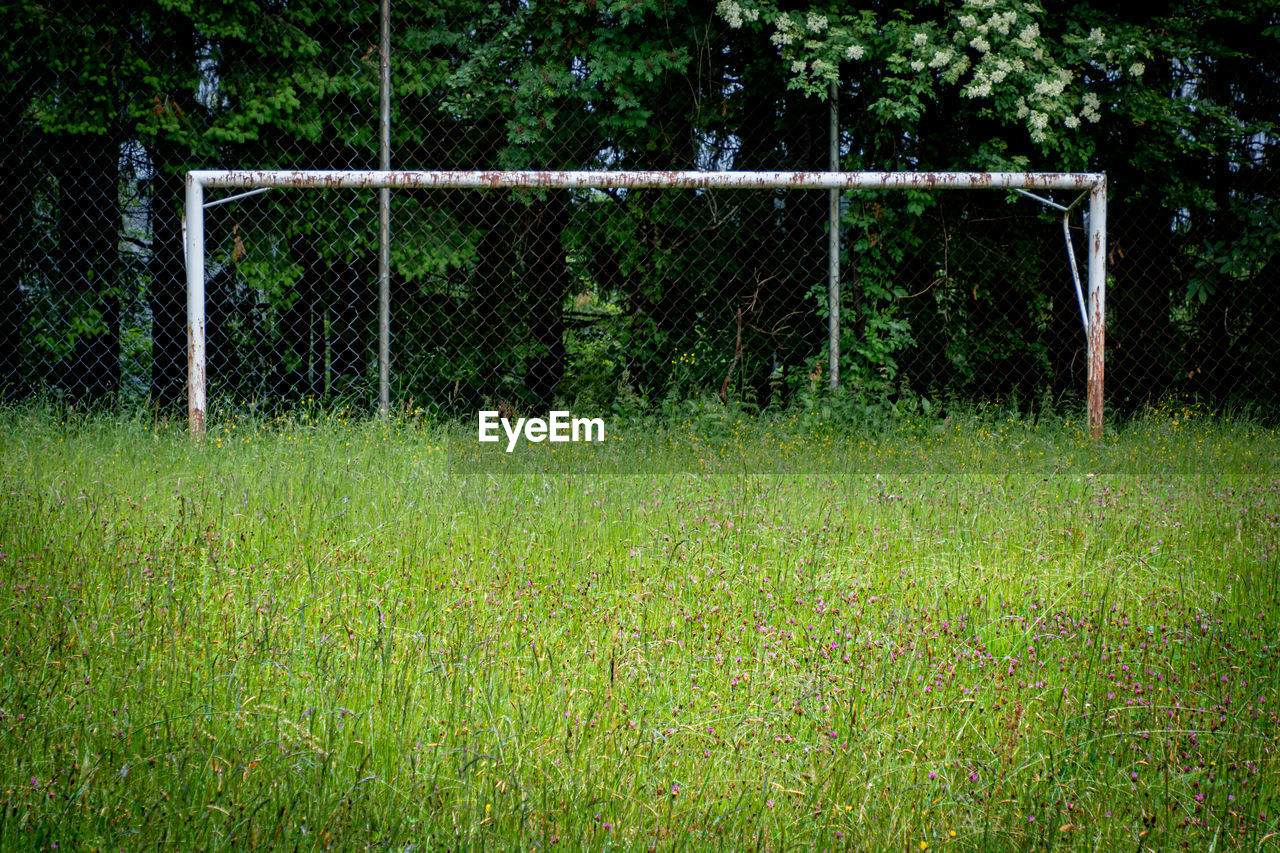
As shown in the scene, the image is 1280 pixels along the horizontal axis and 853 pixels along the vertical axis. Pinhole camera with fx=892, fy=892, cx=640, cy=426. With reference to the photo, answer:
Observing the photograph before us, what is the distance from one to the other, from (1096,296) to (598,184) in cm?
359

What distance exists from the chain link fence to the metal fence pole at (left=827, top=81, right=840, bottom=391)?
15 centimetres

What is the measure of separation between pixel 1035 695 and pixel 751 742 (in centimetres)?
85

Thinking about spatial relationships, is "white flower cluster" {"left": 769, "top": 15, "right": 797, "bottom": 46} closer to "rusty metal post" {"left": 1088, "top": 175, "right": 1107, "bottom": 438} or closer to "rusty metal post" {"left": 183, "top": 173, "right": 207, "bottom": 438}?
"rusty metal post" {"left": 1088, "top": 175, "right": 1107, "bottom": 438}

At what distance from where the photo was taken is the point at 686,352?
283 inches

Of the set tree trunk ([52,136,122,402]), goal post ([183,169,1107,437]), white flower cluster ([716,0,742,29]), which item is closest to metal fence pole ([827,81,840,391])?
goal post ([183,169,1107,437])

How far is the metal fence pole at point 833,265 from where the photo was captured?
6895 mm

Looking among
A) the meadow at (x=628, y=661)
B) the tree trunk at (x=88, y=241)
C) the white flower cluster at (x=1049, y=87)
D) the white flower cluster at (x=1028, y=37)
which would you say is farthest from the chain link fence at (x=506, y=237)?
the meadow at (x=628, y=661)

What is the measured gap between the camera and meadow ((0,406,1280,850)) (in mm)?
1724

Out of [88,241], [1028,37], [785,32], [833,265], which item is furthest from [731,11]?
[88,241]

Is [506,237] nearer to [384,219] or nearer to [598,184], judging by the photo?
[384,219]

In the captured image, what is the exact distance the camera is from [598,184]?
612 centimetres

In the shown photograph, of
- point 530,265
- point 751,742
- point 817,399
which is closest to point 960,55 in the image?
point 817,399

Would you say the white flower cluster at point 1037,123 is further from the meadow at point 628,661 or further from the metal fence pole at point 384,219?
the metal fence pole at point 384,219

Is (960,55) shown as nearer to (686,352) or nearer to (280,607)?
(686,352)
